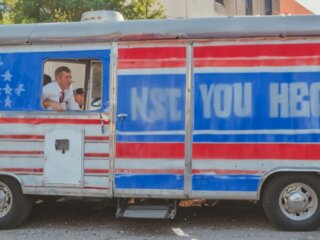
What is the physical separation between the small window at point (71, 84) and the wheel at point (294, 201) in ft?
7.94

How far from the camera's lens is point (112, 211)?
25.3ft

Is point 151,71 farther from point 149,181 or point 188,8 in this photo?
point 188,8

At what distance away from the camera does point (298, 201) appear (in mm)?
6227

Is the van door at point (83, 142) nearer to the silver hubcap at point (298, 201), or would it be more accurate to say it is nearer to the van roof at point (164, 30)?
the van roof at point (164, 30)

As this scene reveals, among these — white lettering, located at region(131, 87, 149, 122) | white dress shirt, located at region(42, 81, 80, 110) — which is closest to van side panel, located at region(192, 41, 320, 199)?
white lettering, located at region(131, 87, 149, 122)

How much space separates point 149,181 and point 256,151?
1348 mm

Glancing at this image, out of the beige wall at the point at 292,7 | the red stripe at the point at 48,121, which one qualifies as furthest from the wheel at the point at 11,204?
the beige wall at the point at 292,7

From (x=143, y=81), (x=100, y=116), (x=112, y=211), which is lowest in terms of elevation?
(x=112, y=211)

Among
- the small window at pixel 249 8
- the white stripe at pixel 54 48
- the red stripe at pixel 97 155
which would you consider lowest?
the red stripe at pixel 97 155

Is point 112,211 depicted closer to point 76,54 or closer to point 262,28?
point 76,54

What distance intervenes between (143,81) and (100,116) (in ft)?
2.27

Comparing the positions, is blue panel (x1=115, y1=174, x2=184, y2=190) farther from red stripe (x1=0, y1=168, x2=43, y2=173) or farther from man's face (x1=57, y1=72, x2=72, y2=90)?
man's face (x1=57, y1=72, x2=72, y2=90)

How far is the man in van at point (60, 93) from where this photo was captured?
6648 millimetres

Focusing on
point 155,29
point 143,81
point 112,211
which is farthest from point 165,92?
point 112,211
